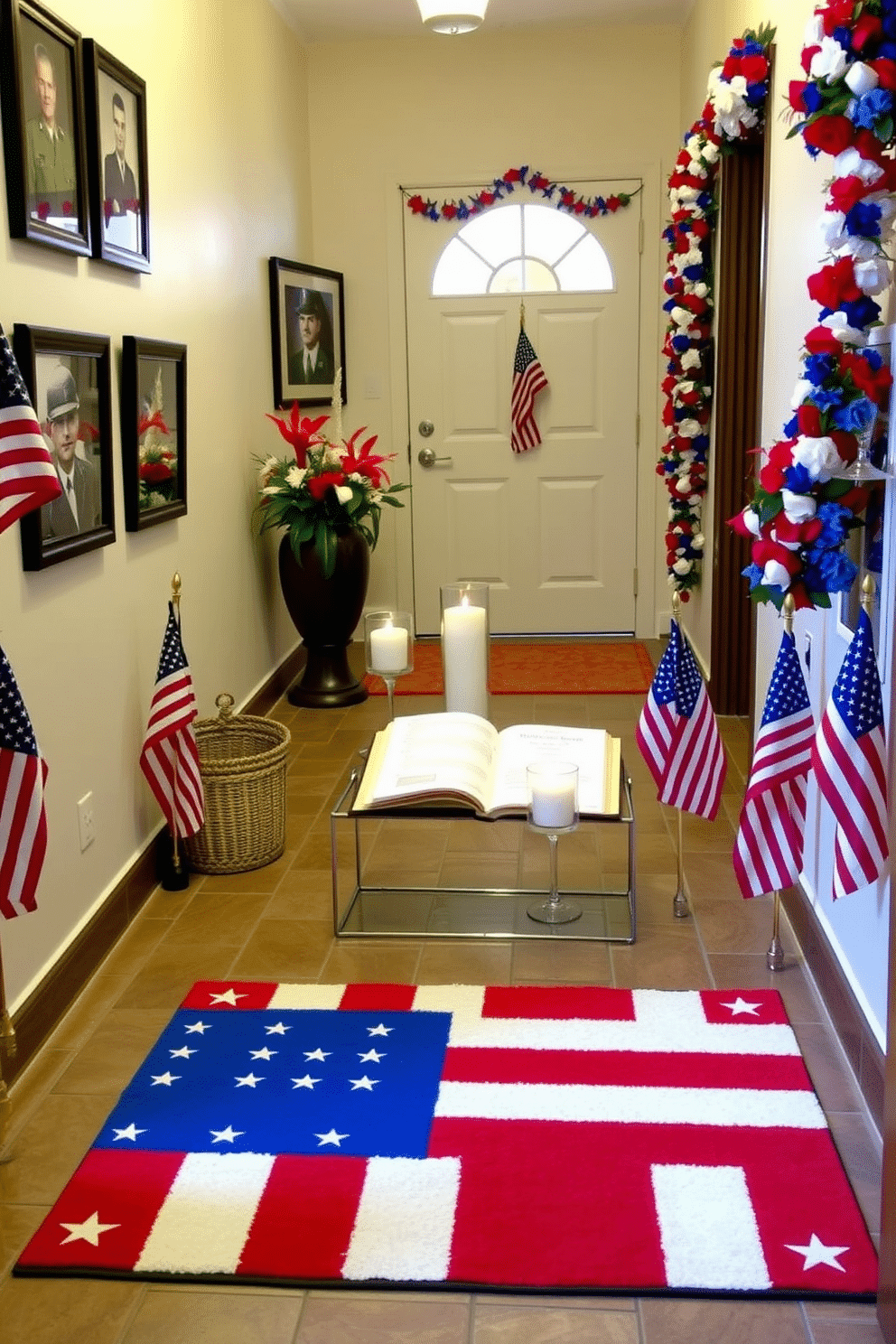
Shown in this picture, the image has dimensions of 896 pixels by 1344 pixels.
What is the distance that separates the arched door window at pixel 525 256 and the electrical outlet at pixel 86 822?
4.11m

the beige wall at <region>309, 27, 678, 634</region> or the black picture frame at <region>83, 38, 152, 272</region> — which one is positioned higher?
the beige wall at <region>309, 27, 678, 634</region>

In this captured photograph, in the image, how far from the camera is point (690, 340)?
17.1ft

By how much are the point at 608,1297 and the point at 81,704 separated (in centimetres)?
184

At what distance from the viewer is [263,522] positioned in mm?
5188

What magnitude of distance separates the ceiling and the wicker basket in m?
3.60

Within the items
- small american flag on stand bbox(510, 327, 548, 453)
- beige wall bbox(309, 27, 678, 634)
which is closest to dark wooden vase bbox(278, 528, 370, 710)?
small american flag on stand bbox(510, 327, 548, 453)

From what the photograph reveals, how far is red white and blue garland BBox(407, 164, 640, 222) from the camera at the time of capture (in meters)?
6.26

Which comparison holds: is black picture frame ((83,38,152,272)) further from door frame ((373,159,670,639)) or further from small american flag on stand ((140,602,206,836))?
door frame ((373,159,670,639))

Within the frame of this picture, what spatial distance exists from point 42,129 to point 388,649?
1.47 metres

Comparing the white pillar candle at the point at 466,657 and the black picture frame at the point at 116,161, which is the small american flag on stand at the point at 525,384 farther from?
the white pillar candle at the point at 466,657

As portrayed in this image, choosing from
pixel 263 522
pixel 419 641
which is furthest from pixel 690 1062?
pixel 419 641

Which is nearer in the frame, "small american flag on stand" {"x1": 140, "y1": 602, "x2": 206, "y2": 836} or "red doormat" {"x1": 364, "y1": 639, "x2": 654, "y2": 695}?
"small american flag on stand" {"x1": 140, "y1": 602, "x2": 206, "y2": 836}

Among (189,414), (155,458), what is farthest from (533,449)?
(155,458)

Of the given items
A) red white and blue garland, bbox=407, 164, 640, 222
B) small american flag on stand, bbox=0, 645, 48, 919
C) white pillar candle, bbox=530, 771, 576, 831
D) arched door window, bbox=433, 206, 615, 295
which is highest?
red white and blue garland, bbox=407, 164, 640, 222
